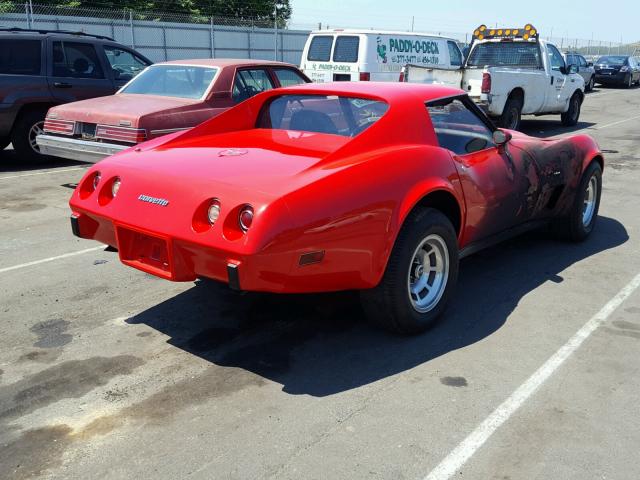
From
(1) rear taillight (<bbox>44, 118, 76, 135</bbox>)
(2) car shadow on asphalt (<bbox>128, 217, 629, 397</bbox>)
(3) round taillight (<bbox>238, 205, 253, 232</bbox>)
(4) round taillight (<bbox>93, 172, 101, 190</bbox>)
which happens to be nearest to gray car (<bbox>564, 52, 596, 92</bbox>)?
(1) rear taillight (<bbox>44, 118, 76, 135</bbox>)

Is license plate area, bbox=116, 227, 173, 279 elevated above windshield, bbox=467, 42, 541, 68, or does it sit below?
below

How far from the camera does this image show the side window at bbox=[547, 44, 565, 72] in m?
15.0

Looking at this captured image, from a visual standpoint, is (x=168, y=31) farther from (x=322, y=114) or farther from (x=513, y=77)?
(x=322, y=114)

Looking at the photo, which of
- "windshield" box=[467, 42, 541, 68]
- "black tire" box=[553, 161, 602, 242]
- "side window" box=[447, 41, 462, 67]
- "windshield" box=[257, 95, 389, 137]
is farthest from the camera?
"side window" box=[447, 41, 462, 67]

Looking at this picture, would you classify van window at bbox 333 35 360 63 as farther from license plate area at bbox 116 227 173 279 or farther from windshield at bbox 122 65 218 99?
license plate area at bbox 116 227 173 279

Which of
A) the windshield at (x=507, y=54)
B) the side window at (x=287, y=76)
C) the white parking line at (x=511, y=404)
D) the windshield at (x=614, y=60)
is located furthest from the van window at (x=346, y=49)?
the windshield at (x=614, y=60)

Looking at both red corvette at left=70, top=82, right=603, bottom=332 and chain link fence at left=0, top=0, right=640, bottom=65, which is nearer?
red corvette at left=70, top=82, right=603, bottom=332

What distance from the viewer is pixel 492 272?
17.7 ft

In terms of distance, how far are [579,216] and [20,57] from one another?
25.9 ft

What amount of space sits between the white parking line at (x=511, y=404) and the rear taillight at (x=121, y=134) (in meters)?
5.11

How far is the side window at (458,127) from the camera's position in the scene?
4516 mm

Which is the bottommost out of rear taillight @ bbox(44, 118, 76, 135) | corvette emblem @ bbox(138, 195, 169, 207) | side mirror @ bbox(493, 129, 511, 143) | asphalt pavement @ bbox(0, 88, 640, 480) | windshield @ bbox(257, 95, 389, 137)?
asphalt pavement @ bbox(0, 88, 640, 480)

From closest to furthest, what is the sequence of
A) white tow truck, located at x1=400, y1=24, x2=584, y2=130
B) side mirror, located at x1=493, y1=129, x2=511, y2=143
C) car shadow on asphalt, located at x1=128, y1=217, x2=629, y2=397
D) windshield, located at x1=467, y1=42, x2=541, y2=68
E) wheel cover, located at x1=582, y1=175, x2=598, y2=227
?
car shadow on asphalt, located at x1=128, y1=217, x2=629, y2=397 < side mirror, located at x1=493, y1=129, x2=511, y2=143 < wheel cover, located at x1=582, y1=175, x2=598, y2=227 < white tow truck, located at x1=400, y1=24, x2=584, y2=130 < windshield, located at x1=467, y1=42, x2=541, y2=68

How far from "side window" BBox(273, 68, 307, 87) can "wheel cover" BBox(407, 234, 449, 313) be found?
5.70 metres
